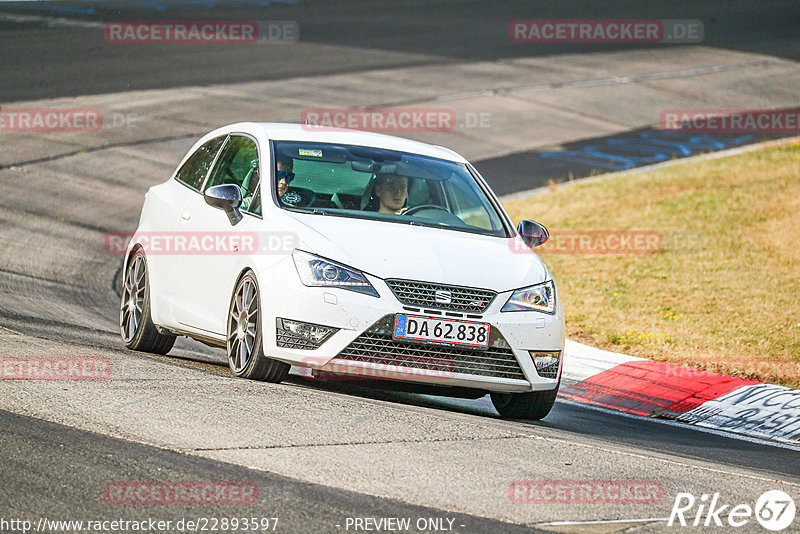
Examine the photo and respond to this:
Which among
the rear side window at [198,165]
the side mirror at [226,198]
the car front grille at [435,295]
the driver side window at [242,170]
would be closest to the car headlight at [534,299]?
the car front grille at [435,295]

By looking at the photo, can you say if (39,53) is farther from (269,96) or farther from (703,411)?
(703,411)

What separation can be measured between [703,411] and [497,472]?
159 inches

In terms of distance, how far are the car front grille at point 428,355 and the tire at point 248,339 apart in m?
0.54

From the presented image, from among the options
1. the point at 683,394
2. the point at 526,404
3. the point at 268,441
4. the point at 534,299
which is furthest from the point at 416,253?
the point at 683,394

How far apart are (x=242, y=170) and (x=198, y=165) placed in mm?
786

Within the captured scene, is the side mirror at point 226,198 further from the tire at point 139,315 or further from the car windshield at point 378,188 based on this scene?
the tire at point 139,315

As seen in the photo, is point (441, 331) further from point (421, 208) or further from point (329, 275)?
point (421, 208)

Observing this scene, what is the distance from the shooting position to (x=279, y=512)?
5176mm

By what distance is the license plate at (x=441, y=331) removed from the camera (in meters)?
7.52

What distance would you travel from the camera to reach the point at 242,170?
29.7 ft

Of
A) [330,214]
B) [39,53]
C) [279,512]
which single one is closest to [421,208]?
[330,214]

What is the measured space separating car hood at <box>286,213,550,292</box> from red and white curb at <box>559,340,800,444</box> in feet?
7.17

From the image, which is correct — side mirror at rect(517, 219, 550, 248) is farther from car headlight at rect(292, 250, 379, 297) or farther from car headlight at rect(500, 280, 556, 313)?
car headlight at rect(292, 250, 379, 297)

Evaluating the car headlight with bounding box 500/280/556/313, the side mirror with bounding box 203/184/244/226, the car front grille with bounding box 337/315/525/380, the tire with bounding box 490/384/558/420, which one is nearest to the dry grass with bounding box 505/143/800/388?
the tire with bounding box 490/384/558/420
